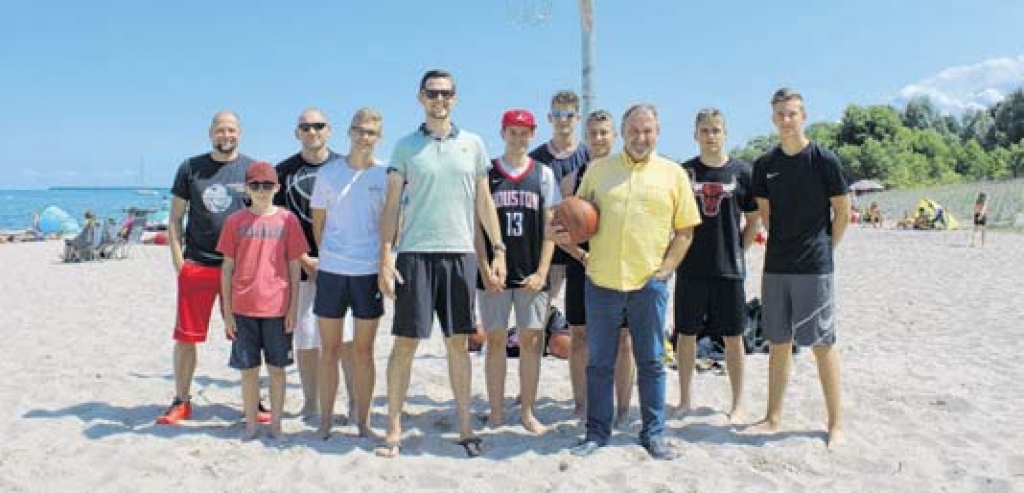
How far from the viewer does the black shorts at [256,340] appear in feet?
15.0

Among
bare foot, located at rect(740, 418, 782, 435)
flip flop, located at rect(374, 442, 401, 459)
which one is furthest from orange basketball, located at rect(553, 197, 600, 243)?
bare foot, located at rect(740, 418, 782, 435)

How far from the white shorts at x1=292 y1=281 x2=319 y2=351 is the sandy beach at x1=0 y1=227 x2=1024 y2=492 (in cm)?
58

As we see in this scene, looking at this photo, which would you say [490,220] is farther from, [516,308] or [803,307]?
[803,307]

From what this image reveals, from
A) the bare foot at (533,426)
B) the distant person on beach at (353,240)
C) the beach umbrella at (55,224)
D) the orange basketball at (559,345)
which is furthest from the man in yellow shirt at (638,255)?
the beach umbrella at (55,224)

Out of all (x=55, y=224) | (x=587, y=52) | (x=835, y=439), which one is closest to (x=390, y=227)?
(x=835, y=439)

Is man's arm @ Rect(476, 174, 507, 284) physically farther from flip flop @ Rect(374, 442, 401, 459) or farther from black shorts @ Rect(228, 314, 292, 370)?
black shorts @ Rect(228, 314, 292, 370)

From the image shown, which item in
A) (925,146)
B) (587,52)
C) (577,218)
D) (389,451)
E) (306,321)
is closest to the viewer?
(577,218)

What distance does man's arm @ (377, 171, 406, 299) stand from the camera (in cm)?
424

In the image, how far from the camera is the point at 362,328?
446cm

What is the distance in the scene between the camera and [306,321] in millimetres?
4961

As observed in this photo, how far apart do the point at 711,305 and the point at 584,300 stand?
2.92ft

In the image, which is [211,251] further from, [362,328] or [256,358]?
[362,328]

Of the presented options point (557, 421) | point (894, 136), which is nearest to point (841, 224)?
point (557, 421)

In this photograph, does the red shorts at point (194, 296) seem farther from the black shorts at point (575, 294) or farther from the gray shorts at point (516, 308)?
the black shorts at point (575, 294)
